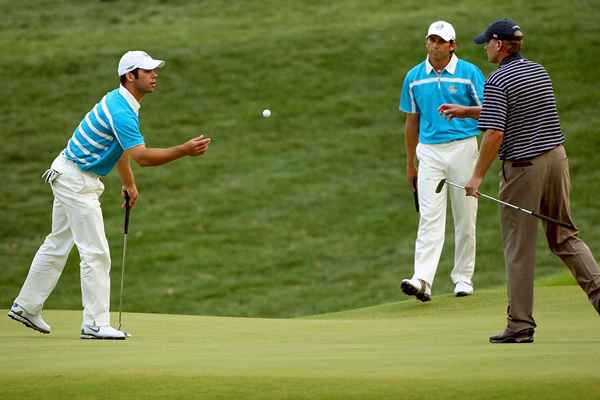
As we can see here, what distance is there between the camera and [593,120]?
2859 cm

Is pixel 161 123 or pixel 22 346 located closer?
pixel 22 346

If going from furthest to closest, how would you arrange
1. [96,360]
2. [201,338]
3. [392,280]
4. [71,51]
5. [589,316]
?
[71,51] → [392,280] → [589,316] → [201,338] → [96,360]

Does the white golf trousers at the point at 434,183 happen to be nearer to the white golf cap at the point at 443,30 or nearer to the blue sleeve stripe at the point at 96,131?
the white golf cap at the point at 443,30

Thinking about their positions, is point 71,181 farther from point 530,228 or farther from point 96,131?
point 530,228

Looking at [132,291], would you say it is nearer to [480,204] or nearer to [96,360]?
[480,204]

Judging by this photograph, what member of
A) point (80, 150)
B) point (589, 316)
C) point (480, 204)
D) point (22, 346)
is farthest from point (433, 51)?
point (480, 204)

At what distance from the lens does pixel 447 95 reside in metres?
12.2

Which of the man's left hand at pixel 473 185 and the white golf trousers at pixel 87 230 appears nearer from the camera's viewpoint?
the man's left hand at pixel 473 185

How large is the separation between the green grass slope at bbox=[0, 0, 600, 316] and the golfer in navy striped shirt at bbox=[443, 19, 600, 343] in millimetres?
12209

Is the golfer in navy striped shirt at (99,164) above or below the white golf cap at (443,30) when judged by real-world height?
below

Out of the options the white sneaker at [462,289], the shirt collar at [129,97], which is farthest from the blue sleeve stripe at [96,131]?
the white sneaker at [462,289]

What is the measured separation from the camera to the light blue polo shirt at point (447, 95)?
12.1m

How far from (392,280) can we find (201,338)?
42.0ft

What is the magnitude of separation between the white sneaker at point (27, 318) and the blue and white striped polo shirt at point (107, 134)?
4.20 ft
